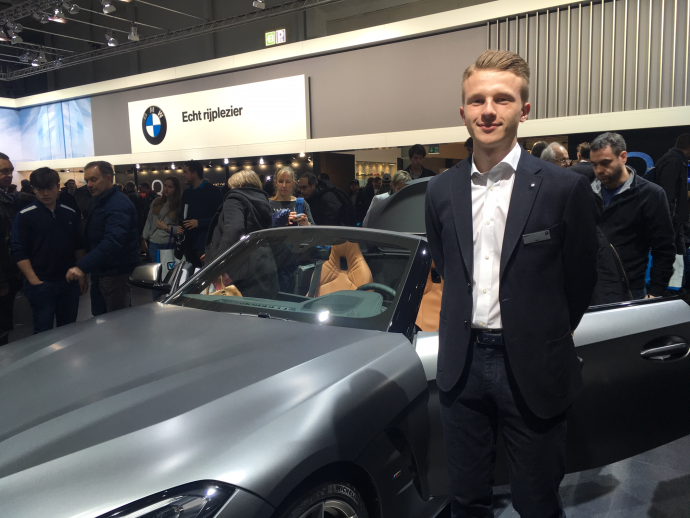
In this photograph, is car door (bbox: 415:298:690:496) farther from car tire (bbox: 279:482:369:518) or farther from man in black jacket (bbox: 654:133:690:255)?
man in black jacket (bbox: 654:133:690:255)

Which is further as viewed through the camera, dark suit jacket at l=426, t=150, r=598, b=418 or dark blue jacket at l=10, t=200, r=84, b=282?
dark blue jacket at l=10, t=200, r=84, b=282

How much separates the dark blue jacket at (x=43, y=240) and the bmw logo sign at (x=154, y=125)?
8.07 metres

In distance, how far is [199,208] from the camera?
5.06 m

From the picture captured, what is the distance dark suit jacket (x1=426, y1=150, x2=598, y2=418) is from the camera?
1282 millimetres

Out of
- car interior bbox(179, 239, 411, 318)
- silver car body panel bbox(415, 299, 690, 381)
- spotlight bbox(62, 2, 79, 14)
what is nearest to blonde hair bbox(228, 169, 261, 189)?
car interior bbox(179, 239, 411, 318)

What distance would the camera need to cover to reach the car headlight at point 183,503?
105 centimetres

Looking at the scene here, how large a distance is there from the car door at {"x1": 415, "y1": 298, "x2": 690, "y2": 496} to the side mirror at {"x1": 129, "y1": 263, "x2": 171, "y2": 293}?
57.3 inches

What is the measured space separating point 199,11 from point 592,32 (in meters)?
9.86

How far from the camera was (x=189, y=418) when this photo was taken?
1.30 meters

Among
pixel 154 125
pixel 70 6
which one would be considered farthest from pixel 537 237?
pixel 154 125

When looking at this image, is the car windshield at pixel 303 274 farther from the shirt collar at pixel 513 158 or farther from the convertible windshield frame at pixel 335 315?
the shirt collar at pixel 513 158

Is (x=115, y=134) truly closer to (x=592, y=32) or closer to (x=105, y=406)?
(x=592, y=32)

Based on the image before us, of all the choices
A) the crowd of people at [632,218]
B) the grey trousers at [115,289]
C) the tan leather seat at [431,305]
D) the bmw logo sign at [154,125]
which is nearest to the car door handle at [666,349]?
the crowd of people at [632,218]

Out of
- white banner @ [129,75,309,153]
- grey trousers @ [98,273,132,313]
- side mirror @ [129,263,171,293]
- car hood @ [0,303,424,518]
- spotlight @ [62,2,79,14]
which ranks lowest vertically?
grey trousers @ [98,273,132,313]
